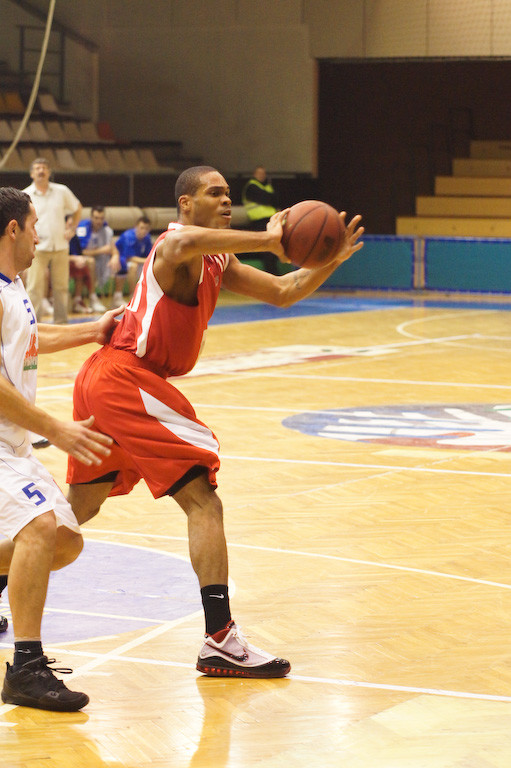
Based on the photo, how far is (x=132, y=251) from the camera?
1986cm

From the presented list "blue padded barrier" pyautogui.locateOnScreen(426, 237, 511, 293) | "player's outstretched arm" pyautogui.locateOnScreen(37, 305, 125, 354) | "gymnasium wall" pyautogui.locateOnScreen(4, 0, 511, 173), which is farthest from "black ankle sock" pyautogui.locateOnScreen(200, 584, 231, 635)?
"gymnasium wall" pyautogui.locateOnScreen(4, 0, 511, 173)

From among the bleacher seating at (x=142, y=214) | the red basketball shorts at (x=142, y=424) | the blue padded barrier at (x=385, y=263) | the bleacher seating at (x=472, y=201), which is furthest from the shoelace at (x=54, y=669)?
the bleacher seating at (x=472, y=201)

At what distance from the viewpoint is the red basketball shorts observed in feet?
15.3

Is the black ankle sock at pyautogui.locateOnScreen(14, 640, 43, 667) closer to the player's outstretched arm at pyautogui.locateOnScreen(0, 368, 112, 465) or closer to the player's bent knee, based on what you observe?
the player's bent knee

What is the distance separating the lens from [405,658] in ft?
15.3

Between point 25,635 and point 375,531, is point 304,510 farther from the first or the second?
point 25,635

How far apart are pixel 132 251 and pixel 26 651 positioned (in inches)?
628

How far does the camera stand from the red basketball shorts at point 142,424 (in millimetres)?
4648

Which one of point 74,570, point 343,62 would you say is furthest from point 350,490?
point 343,62

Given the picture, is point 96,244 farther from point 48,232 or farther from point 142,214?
point 48,232

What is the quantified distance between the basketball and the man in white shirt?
36.7ft

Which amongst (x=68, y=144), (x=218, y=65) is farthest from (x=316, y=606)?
(x=218, y=65)

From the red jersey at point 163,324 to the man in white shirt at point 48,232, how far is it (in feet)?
36.1

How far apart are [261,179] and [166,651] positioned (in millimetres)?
19237
